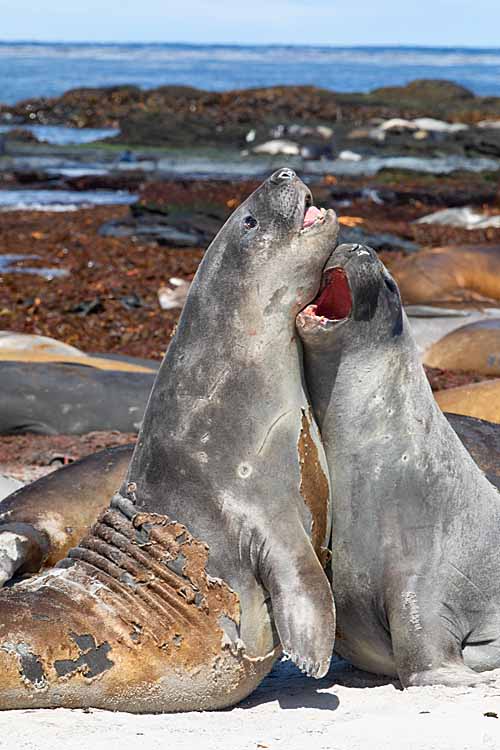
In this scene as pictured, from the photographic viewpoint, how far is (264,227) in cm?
415

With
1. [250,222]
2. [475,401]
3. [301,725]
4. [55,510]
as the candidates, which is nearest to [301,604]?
[301,725]

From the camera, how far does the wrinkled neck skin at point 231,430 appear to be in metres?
3.95

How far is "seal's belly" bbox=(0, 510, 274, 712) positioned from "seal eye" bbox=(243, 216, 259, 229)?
972 mm

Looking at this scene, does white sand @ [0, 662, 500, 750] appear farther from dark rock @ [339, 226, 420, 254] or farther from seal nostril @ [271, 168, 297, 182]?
dark rock @ [339, 226, 420, 254]

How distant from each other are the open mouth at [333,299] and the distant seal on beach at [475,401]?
10.1ft

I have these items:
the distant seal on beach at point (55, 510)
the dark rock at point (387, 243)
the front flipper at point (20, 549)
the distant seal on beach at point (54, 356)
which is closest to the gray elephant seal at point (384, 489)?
the front flipper at point (20, 549)

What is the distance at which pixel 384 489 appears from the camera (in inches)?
163

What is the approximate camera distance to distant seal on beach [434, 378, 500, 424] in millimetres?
7242

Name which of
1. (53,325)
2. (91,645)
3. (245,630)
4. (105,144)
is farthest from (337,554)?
(105,144)

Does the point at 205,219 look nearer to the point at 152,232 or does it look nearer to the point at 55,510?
the point at 152,232

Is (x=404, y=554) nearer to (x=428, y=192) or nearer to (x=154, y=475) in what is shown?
(x=154, y=475)

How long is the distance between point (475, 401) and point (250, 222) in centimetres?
351

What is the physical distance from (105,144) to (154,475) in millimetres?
34100

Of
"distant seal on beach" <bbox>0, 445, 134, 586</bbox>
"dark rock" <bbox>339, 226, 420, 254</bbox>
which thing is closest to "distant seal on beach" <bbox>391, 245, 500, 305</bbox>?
"dark rock" <bbox>339, 226, 420, 254</bbox>
